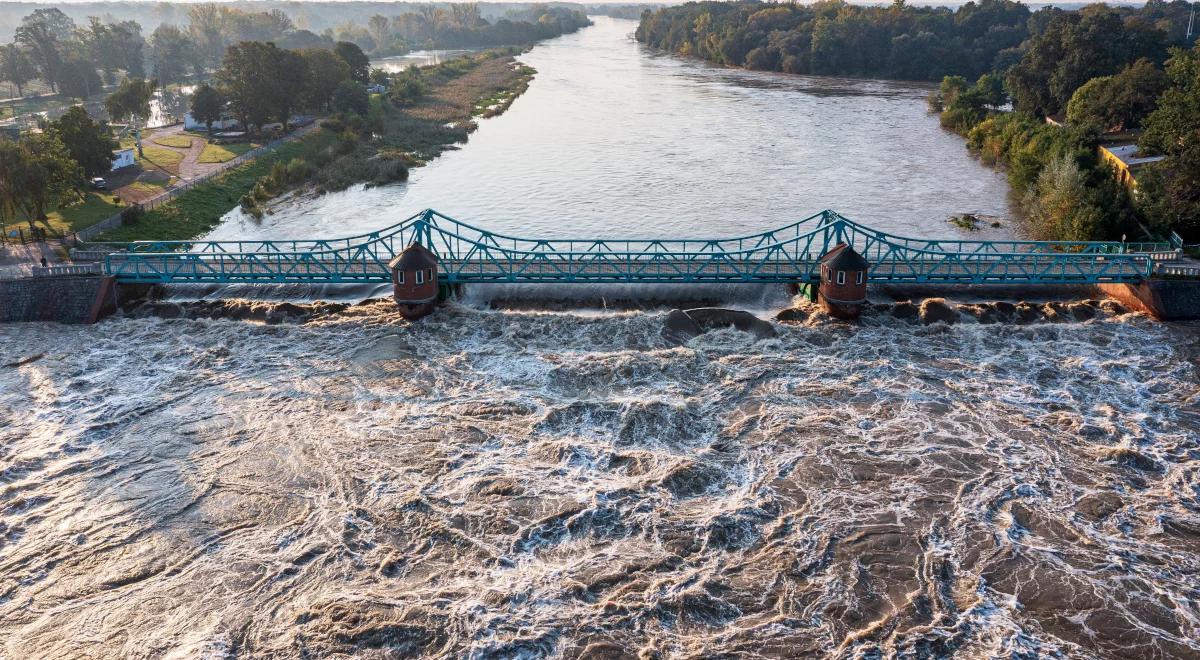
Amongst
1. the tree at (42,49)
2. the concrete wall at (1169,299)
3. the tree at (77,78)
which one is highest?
the tree at (42,49)

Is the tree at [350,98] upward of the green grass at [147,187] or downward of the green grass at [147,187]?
upward

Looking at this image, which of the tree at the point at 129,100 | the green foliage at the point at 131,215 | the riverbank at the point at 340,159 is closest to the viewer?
the green foliage at the point at 131,215

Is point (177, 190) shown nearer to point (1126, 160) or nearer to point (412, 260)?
point (412, 260)

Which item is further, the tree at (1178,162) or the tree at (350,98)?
the tree at (350,98)

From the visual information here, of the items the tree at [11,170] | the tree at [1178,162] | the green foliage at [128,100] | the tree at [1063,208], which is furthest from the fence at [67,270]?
the tree at [1178,162]

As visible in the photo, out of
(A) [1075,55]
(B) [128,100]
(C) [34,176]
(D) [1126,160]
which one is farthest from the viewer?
(B) [128,100]

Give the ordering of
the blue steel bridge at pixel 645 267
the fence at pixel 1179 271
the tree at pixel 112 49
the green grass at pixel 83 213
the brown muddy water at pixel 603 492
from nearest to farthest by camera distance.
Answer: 1. the brown muddy water at pixel 603 492
2. the fence at pixel 1179 271
3. the blue steel bridge at pixel 645 267
4. the green grass at pixel 83 213
5. the tree at pixel 112 49

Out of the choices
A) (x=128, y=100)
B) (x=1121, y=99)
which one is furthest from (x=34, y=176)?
(x=1121, y=99)

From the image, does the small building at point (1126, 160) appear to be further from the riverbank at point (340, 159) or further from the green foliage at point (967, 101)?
the riverbank at point (340, 159)
